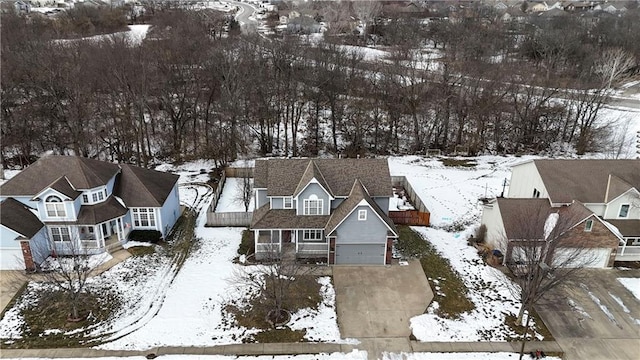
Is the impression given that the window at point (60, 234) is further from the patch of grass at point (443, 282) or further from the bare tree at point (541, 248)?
the bare tree at point (541, 248)

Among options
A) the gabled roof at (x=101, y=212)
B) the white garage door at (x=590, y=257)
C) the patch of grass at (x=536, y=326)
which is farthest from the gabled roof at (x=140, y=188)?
the white garage door at (x=590, y=257)

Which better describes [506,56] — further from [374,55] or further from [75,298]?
[75,298]

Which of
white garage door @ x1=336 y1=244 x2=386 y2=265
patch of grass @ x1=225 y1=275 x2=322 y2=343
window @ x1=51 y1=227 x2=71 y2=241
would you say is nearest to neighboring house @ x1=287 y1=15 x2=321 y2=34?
white garage door @ x1=336 y1=244 x2=386 y2=265

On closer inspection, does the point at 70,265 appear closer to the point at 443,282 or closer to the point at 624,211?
the point at 443,282

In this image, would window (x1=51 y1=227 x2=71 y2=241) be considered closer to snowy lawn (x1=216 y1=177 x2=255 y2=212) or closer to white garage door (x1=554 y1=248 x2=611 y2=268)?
snowy lawn (x1=216 y1=177 x2=255 y2=212)

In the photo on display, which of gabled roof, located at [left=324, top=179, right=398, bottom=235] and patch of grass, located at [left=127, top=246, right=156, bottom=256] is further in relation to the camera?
patch of grass, located at [left=127, top=246, right=156, bottom=256]

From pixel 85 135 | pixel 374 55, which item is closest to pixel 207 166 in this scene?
pixel 85 135

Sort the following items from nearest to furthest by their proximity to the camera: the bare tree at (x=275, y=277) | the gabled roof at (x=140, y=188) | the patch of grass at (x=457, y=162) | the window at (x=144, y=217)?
the bare tree at (x=275, y=277) → the gabled roof at (x=140, y=188) → the window at (x=144, y=217) → the patch of grass at (x=457, y=162)
